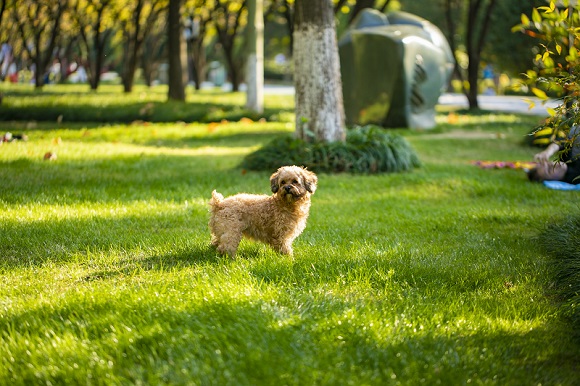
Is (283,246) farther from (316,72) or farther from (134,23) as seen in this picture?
(134,23)

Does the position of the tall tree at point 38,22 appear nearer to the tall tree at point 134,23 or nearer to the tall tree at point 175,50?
the tall tree at point 134,23

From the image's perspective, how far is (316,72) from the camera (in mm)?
10492

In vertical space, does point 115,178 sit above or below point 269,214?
below

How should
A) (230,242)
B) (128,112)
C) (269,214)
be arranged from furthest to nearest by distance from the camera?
(128,112) → (269,214) → (230,242)

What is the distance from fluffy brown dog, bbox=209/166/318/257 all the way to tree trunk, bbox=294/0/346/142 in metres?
4.85

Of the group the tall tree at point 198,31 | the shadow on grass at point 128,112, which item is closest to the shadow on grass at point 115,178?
the shadow on grass at point 128,112

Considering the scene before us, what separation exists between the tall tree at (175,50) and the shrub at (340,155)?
412 inches

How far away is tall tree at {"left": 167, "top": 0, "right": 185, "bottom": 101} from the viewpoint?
2000cm

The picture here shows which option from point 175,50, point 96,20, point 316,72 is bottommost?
point 316,72

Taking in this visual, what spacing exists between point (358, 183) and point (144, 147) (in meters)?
4.78

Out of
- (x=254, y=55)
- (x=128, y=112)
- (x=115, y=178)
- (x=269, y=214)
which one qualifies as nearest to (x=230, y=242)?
(x=269, y=214)

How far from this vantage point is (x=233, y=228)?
5.51 meters

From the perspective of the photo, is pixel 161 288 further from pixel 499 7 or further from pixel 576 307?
pixel 499 7

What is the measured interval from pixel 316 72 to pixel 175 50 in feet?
34.8
